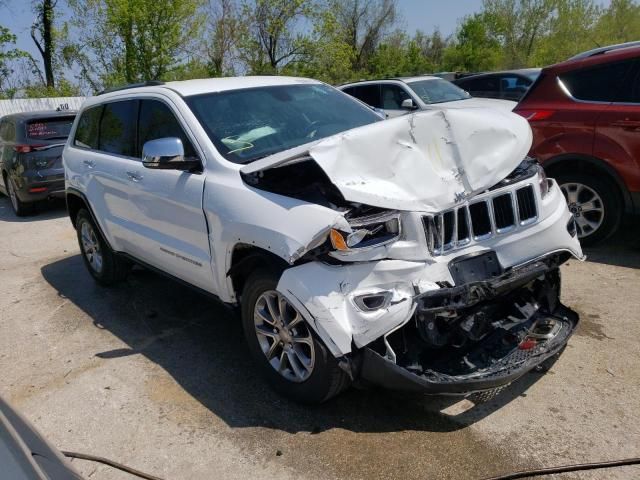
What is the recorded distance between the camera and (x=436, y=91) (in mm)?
11602

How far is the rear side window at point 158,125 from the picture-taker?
13.0ft

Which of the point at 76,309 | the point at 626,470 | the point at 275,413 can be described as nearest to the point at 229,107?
the point at 275,413

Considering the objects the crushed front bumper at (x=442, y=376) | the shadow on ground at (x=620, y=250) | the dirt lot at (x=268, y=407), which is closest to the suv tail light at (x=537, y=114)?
the shadow on ground at (x=620, y=250)

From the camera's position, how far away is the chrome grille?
9.77 ft

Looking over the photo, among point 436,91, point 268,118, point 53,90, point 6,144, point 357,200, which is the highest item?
point 53,90

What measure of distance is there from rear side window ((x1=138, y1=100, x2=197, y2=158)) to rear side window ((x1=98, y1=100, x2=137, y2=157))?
6.0 inches

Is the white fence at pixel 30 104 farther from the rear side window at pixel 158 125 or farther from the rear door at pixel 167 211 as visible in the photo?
the rear door at pixel 167 211

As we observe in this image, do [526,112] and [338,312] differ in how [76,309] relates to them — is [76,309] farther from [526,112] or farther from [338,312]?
[526,112]

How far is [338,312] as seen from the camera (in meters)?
2.75

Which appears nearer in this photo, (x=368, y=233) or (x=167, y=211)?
(x=368, y=233)

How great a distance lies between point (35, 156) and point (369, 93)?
20.9 ft

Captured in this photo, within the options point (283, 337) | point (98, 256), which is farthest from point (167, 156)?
point (98, 256)

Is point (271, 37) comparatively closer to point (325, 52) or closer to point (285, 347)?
point (325, 52)

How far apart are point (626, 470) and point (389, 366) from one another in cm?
118
